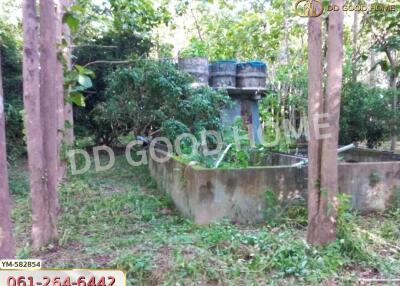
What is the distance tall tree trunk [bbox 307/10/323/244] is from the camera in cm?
399

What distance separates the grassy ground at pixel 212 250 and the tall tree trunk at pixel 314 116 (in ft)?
0.97

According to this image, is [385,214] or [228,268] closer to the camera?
[228,268]

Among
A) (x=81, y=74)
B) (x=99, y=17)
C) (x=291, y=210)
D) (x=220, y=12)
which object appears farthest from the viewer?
(x=220, y=12)

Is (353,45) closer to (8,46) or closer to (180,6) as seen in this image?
(180,6)

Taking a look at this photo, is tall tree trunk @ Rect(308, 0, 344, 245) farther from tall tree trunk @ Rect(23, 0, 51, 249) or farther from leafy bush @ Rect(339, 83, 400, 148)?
leafy bush @ Rect(339, 83, 400, 148)

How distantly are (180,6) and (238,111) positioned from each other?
11.9ft

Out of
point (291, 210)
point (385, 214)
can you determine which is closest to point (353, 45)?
point (385, 214)

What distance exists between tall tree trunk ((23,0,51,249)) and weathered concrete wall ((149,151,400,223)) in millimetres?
1832

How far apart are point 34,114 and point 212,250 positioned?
220 cm

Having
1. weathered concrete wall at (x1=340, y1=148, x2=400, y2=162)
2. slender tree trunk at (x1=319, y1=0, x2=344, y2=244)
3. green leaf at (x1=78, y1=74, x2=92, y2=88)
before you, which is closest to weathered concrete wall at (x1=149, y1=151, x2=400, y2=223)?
weathered concrete wall at (x1=340, y1=148, x2=400, y2=162)

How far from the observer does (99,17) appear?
34.8ft

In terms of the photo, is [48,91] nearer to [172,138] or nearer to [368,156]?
[172,138]

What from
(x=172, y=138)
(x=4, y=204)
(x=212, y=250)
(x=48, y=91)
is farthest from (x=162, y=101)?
(x=4, y=204)

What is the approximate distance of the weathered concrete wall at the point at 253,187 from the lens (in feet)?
16.7
